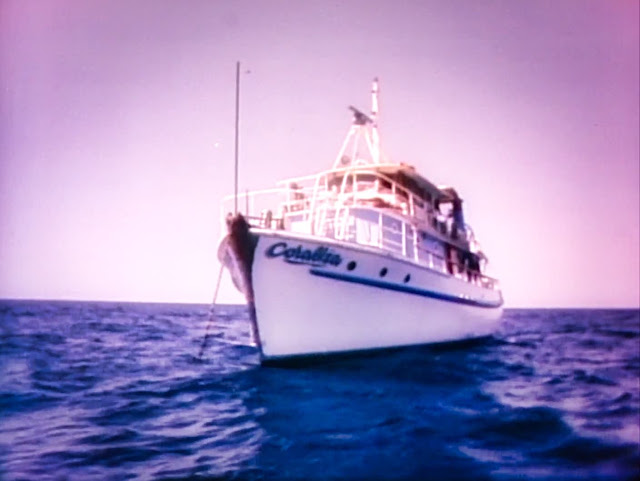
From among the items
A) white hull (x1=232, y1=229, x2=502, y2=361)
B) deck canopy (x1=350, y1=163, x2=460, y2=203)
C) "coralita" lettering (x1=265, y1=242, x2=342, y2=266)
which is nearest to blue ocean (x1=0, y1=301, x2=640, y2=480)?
white hull (x1=232, y1=229, x2=502, y2=361)

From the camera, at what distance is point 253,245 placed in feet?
34.9

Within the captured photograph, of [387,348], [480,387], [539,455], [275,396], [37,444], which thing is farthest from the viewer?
[387,348]

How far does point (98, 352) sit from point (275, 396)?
971cm

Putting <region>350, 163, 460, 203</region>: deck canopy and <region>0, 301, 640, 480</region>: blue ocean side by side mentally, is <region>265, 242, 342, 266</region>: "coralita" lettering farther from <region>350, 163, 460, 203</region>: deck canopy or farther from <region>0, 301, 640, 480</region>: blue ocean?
<region>350, 163, 460, 203</region>: deck canopy

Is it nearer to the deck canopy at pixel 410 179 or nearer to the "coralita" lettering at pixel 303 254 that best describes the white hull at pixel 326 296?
the "coralita" lettering at pixel 303 254

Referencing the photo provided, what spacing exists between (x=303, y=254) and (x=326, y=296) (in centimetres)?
114

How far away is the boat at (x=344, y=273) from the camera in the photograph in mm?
10812

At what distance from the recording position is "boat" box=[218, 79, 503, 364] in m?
10.8

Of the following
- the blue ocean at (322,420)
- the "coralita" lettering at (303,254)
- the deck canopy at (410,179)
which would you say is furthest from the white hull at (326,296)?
the deck canopy at (410,179)

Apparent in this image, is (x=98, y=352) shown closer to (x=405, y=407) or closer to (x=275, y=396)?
(x=275, y=396)

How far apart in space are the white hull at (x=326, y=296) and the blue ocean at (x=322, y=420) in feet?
2.00

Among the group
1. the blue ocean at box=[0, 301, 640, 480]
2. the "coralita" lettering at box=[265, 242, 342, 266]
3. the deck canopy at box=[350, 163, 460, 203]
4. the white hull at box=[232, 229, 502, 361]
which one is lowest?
the blue ocean at box=[0, 301, 640, 480]

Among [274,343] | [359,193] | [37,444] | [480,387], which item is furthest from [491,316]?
[37,444]

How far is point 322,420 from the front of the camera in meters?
7.19
